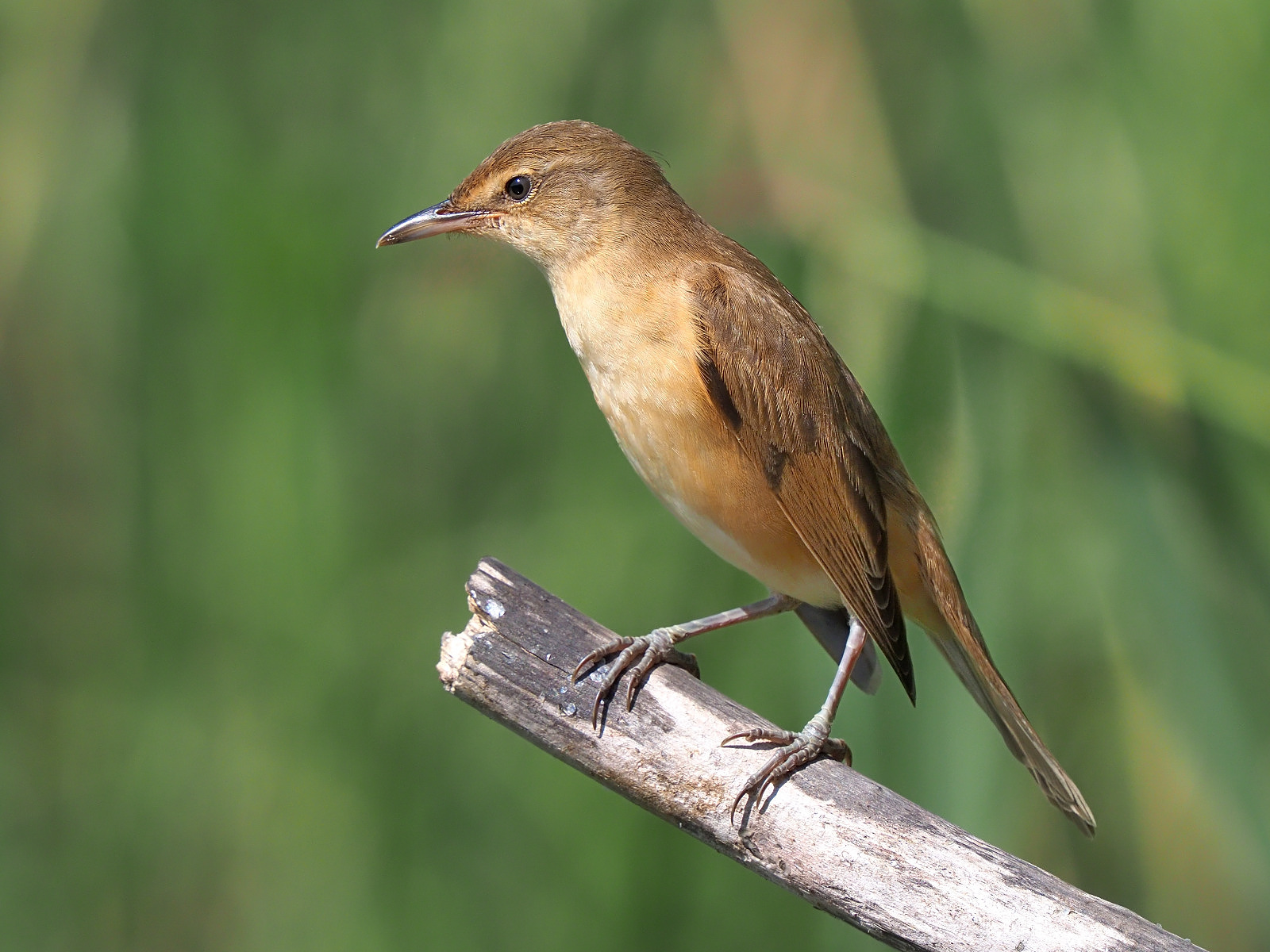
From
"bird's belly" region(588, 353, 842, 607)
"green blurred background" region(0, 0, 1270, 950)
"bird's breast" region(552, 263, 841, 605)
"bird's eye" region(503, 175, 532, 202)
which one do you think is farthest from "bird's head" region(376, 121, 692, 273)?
"bird's belly" region(588, 353, 842, 607)

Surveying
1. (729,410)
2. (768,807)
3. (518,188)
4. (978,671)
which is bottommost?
(768,807)

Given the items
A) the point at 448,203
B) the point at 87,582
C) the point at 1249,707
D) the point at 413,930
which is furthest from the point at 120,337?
the point at 1249,707

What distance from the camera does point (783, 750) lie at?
2.26 m

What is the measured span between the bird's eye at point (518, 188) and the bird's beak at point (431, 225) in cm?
8

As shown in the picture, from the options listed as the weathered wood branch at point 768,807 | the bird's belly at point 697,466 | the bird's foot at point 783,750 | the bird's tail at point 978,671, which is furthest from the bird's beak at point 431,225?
the bird's foot at point 783,750

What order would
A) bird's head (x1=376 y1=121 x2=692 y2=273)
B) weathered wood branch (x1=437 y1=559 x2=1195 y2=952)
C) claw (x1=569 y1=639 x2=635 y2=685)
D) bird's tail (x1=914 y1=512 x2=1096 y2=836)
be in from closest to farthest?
weathered wood branch (x1=437 y1=559 x2=1195 y2=952), claw (x1=569 y1=639 x2=635 y2=685), bird's tail (x1=914 y1=512 x2=1096 y2=836), bird's head (x1=376 y1=121 x2=692 y2=273)

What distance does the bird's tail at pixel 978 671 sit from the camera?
2703 millimetres

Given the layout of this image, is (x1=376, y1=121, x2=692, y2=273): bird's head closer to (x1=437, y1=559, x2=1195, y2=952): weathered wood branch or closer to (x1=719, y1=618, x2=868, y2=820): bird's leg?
(x1=437, y1=559, x2=1195, y2=952): weathered wood branch

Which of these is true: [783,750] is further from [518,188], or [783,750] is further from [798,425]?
[518,188]

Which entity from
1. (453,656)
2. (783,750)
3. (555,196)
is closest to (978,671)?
(783,750)

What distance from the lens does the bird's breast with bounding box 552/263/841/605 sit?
258 cm

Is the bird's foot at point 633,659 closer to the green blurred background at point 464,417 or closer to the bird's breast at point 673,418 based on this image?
the bird's breast at point 673,418

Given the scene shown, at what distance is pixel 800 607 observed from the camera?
3.08 meters

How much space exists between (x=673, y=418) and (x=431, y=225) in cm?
83
